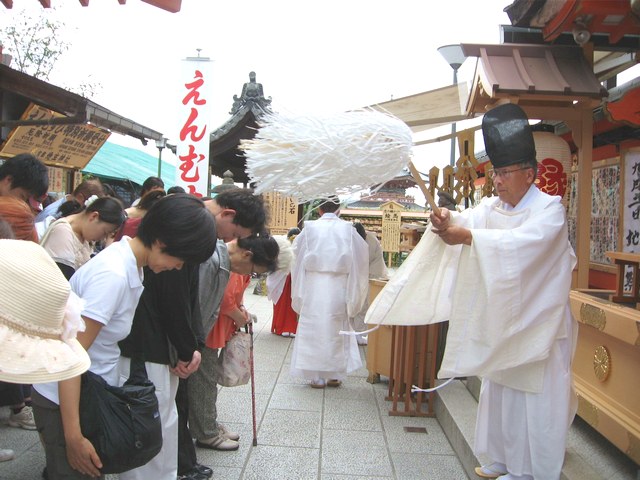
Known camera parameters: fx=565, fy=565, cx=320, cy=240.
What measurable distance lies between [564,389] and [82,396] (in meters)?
2.48

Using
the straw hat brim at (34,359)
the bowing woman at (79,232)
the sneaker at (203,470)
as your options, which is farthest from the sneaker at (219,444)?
the straw hat brim at (34,359)

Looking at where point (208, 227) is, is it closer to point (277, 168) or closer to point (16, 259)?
point (277, 168)

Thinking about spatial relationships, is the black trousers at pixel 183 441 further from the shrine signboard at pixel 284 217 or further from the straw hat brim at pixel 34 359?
the shrine signboard at pixel 284 217

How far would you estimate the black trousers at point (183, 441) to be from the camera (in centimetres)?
382

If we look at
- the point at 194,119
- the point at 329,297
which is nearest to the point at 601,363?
the point at 329,297

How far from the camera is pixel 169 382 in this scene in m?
3.07

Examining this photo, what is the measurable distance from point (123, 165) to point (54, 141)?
19.1ft

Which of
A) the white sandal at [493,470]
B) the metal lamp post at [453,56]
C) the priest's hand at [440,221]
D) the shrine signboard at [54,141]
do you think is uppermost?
the metal lamp post at [453,56]

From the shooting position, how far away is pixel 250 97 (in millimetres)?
13195

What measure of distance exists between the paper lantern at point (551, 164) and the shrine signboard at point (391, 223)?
1549 cm

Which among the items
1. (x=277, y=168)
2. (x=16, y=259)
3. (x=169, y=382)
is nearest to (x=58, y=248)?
(x=169, y=382)

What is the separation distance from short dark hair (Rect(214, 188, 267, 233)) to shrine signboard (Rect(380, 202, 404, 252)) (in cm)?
1715

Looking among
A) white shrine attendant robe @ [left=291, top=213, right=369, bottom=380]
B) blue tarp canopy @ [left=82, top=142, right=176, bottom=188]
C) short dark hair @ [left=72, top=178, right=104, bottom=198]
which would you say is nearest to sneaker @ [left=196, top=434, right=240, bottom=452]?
white shrine attendant robe @ [left=291, top=213, right=369, bottom=380]

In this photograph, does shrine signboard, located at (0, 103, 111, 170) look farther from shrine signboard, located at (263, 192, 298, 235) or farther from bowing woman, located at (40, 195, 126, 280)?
shrine signboard, located at (263, 192, 298, 235)
